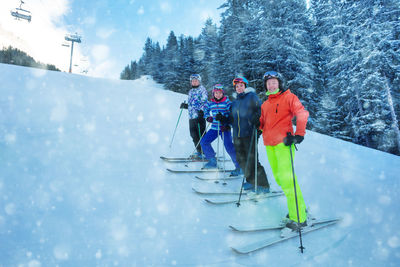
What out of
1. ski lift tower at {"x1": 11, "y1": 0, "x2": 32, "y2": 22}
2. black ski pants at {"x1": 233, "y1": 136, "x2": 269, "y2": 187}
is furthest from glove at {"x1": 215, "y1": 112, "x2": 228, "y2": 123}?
ski lift tower at {"x1": 11, "y1": 0, "x2": 32, "y2": 22}

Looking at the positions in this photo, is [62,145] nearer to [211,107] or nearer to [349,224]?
[211,107]

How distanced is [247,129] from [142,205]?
2119 millimetres

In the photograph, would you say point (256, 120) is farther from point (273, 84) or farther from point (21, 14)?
point (21, 14)

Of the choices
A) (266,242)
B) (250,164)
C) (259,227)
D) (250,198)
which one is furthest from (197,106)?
(266,242)

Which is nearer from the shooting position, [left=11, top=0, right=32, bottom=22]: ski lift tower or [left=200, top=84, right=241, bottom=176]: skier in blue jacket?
[left=200, top=84, right=241, bottom=176]: skier in blue jacket

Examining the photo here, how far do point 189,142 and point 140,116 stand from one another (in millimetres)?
2807

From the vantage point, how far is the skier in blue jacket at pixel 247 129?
4.06 m

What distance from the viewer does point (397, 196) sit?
416 centimetres

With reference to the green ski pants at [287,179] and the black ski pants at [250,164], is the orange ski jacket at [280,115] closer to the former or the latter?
the green ski pants at [287,179]

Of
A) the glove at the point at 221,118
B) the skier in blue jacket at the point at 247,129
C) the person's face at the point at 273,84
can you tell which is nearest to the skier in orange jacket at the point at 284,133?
the person's face at the point at 273,84

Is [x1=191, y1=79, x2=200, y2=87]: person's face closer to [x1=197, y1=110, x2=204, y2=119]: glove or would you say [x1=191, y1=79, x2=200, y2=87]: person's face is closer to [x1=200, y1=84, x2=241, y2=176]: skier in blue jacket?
[x1=197, y1=110, x2=204, y2=119]: glove

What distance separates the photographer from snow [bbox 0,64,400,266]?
230 cm

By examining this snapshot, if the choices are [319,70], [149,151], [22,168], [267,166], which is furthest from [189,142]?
[319,70]

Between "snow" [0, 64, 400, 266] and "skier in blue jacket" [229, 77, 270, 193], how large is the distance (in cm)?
49
